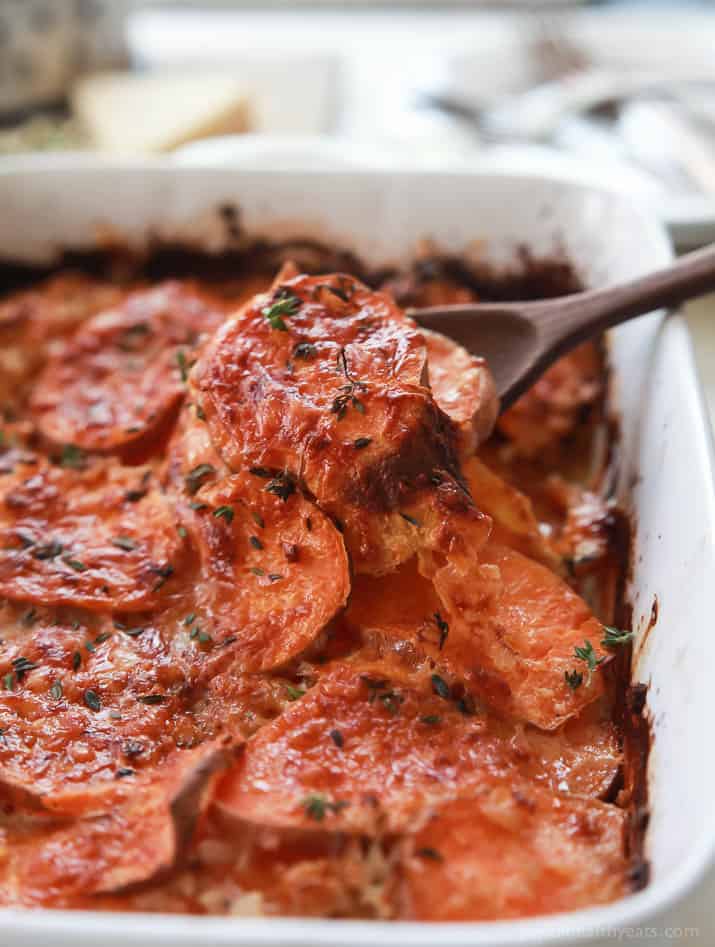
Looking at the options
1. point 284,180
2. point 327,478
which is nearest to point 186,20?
point 284,180

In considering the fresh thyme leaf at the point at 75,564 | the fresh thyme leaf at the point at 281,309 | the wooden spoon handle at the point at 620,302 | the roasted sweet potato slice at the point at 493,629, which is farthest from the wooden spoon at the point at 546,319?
the fresh thyme leaf at the point at 75,564

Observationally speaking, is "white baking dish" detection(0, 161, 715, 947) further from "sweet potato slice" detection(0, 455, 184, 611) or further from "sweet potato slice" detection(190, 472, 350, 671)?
"sweet potato slice" detection(0, 455, 184, 611)

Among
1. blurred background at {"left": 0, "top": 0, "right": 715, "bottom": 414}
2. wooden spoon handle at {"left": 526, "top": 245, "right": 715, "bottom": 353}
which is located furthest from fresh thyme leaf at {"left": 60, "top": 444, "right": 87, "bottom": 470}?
blurred background at {"left": 0, "top": 0, "right": 715, "bottom": 414}

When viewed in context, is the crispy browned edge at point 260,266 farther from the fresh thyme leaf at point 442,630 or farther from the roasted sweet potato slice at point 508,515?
the fresh thyme leaf at point 442,630

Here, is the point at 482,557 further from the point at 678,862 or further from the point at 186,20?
the point at 186,20

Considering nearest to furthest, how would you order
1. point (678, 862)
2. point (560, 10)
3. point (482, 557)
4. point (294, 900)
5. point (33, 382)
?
point (678, 862)
point (294, 900)
point (482, 557)
point (33, 382)
point (560, 10)
